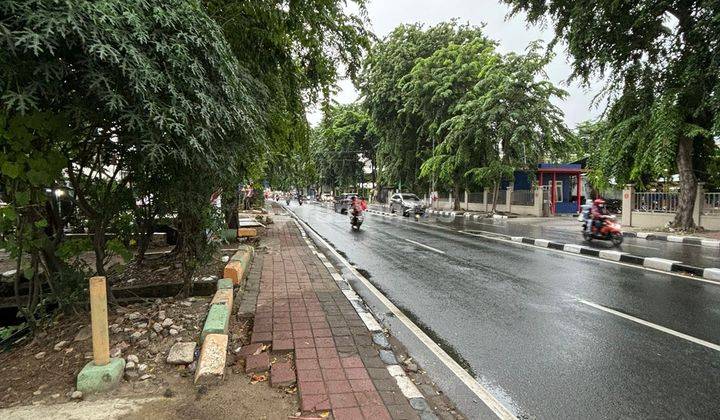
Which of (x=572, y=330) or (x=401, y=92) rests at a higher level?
(x=401, y=92)

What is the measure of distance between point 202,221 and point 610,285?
6655 millimetres

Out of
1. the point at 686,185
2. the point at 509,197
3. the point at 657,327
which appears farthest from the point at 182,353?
the point at 509,197

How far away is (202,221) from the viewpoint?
18.6 ft

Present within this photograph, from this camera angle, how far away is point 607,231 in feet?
42.6

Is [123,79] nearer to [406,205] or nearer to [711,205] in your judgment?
[711,205]

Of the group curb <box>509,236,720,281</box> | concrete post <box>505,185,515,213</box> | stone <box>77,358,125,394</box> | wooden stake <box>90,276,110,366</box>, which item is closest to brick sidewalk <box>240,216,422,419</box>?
stone <box>77,358,125,394</box>

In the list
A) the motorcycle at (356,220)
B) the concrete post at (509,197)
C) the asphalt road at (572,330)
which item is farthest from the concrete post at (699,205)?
the concrete post at (509,197)

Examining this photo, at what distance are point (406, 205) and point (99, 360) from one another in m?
26.3

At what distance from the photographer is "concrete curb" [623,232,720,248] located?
516 inches

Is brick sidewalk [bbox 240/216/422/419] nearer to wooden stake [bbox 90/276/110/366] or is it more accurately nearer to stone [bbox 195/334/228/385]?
stone [bbox 195/334/228/385]

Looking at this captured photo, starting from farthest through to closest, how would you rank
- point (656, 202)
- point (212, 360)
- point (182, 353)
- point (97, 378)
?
point (656, 202), point (182, 353), point (212, 360), point (97, 378)

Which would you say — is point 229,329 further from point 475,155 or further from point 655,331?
point 475,155

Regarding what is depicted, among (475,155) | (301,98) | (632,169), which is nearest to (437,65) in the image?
(475,155)

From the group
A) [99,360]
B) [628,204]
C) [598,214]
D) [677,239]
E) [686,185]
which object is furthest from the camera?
[628,204]
